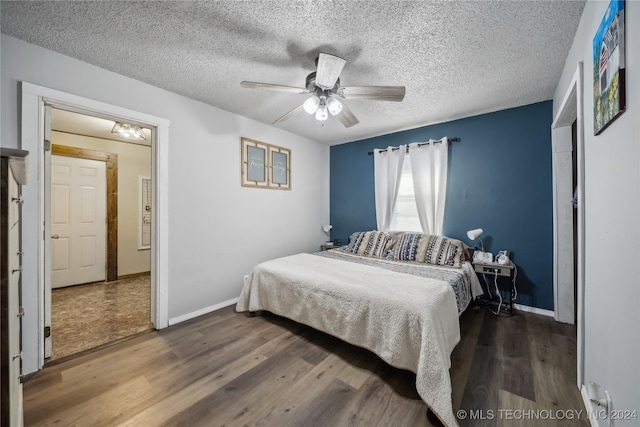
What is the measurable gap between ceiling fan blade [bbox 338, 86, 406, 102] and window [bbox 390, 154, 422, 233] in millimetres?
1925

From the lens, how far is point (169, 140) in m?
2.57

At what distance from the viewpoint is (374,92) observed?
6.38ft

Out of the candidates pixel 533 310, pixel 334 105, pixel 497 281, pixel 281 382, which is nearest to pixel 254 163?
pixel 334 105

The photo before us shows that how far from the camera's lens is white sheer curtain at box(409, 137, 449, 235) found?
11.0 feet

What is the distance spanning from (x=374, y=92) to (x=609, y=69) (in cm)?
126

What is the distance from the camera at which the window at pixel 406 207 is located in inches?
147

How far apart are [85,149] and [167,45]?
334 cm

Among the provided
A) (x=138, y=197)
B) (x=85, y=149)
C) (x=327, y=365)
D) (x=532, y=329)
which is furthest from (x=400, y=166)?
(x=85, y=149)

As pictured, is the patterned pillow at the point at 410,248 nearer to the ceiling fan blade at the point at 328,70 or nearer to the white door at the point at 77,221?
the ceiling fan blade at the point at 328,70

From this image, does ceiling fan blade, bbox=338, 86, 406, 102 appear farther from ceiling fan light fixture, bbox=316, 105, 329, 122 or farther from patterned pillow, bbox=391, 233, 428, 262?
patterned pillow, bbox=391, 233, 428, 262

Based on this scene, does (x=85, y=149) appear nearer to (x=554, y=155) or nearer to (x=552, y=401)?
(x=552, y=401)

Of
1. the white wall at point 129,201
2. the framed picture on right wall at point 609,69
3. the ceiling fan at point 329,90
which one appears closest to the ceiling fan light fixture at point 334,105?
the ceiling fan at point 329,90

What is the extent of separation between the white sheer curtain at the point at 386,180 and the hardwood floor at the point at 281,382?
1.92 m

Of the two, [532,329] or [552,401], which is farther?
[532,329]
